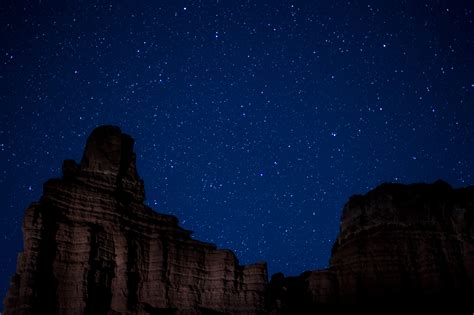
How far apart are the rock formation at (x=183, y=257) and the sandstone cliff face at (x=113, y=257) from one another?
70 millimetres

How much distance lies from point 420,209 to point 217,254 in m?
17.3

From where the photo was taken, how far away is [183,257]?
3866 centimetres

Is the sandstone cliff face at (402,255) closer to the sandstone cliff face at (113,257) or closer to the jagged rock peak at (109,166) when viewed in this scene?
the sandstone cliff face at (113,257)

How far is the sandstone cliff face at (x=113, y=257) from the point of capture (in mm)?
31641

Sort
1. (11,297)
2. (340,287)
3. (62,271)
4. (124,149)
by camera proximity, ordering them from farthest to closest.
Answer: (340,287), (124,149), (62,271), (11,297)

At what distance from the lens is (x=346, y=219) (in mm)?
47125

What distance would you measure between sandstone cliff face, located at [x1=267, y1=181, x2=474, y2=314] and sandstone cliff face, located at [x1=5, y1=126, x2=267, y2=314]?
17.8 ft

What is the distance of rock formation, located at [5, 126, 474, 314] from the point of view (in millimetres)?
32281

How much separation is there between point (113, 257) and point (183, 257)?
5.57 meters

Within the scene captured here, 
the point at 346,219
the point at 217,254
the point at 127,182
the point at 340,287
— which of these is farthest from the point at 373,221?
the point at 127,182

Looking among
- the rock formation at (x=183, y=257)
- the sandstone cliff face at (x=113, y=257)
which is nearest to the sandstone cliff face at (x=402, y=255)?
the rock formation at (x=183, y=257)

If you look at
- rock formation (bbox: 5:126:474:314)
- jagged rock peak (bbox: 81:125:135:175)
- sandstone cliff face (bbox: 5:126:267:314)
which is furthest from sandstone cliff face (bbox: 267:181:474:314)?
jagged rock peak (bbox: 81:125:135:175)

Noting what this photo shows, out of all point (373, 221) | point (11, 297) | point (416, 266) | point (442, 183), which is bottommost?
point (11, 297)

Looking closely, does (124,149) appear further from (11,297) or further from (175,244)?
(11,297)
